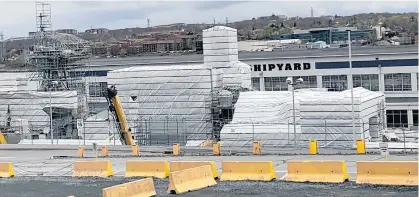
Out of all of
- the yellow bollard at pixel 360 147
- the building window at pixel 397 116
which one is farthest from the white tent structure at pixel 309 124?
the building window at pixel 397 116

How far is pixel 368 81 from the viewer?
71375 millimetres

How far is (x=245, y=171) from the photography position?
68.8ft

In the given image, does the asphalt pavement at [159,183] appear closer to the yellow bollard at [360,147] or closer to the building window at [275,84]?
the yellow bollard at [360,147]

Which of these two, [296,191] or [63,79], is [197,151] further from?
[63,79]

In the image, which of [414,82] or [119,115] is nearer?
[119,115]

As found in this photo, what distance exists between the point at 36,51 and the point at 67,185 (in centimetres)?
3957

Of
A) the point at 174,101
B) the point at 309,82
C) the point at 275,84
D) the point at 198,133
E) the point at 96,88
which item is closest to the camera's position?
the point at 198,133

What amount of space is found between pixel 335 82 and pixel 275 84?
7.07 m

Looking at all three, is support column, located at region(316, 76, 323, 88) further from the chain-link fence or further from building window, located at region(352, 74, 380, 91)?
the chain-link fence

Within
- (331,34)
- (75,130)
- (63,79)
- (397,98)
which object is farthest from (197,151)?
(331,34)

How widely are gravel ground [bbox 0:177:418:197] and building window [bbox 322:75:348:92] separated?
52872 millimetres

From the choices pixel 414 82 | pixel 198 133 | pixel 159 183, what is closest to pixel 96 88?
pixel 414 82

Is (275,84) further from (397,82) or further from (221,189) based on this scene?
(221,189)

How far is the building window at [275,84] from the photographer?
76.6 metres
